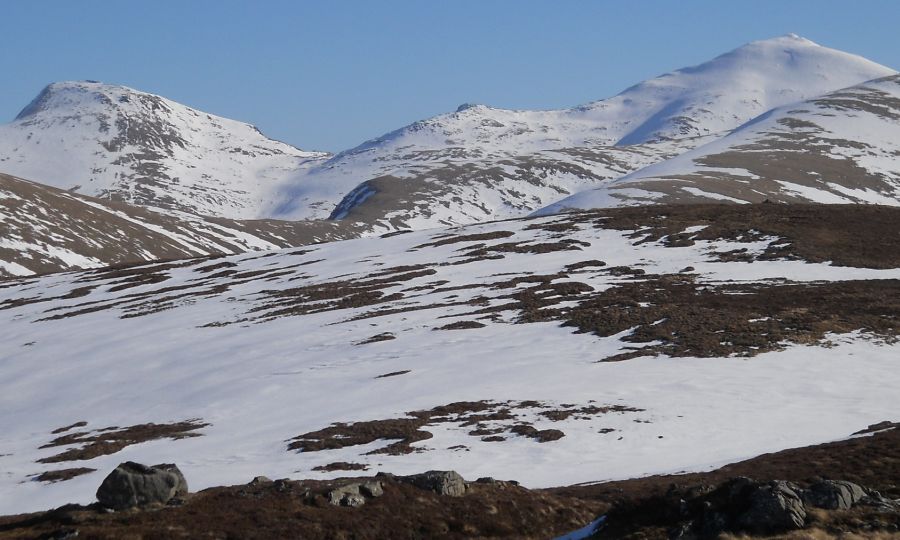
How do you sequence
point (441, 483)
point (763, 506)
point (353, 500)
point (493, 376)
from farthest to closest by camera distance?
point (493, 376) → point (441, 483) → point (353, 500) → point (763, 506)

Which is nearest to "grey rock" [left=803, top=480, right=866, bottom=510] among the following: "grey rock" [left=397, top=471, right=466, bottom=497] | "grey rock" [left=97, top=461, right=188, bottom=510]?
"grey rock" [left=397, top=471, right=466, bottom=497]

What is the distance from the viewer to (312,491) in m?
23.1

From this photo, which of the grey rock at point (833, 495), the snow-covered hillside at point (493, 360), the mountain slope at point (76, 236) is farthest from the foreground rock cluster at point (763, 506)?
the mountain slope at point (76, 236)

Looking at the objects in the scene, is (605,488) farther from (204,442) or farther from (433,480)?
(204,442)

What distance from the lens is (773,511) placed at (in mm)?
17922

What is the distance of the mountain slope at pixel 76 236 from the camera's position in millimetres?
147875

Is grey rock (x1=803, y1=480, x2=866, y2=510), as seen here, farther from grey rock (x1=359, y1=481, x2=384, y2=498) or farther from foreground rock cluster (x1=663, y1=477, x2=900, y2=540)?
grey rock (x1=359, y1=481, x2=384, y2=498)

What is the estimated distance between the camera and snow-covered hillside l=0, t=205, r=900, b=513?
3381 cm

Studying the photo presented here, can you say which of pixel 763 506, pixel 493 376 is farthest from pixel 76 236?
pixel 763 506

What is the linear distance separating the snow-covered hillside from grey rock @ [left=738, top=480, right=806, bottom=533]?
11.2 metres

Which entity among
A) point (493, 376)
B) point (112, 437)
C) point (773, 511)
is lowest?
point (112, 437)

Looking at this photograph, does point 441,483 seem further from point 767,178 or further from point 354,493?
point 767,178

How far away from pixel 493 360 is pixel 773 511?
94.2ft

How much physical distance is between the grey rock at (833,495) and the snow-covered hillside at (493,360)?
10.8m
